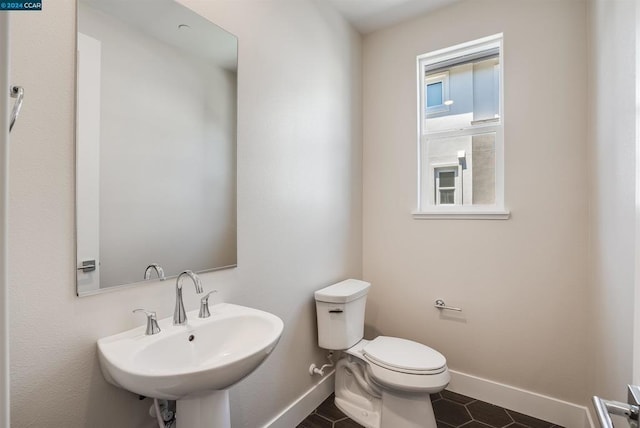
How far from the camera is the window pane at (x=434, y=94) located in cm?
230

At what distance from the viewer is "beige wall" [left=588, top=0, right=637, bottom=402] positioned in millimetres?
1051

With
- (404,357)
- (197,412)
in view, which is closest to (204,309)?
(197,412)

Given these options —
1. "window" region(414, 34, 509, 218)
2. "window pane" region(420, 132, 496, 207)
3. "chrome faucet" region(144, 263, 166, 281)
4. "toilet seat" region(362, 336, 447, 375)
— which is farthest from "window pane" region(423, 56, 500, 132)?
"chrome faucet" region(144, 263, 166, 281)

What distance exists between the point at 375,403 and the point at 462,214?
1338 millimetres

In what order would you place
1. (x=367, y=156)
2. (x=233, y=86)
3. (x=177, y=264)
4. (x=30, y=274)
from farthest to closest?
(x=367, y=156) → (x=233, y=86) → (x=177, y=264) → (x=30, y=274)

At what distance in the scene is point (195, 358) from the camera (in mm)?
1085

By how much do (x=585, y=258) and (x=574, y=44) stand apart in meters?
1.25

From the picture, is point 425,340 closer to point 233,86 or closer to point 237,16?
point 233,86

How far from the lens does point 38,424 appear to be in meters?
0.83

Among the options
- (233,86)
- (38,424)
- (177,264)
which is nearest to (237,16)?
(233,86)

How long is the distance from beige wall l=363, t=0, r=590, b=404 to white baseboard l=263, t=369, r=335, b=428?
673mm

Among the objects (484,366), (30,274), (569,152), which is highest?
(569,152)

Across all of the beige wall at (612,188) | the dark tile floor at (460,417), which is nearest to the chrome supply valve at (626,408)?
the beige wall at (612,188)

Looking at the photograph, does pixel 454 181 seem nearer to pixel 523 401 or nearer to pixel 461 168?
pixel 461 168
